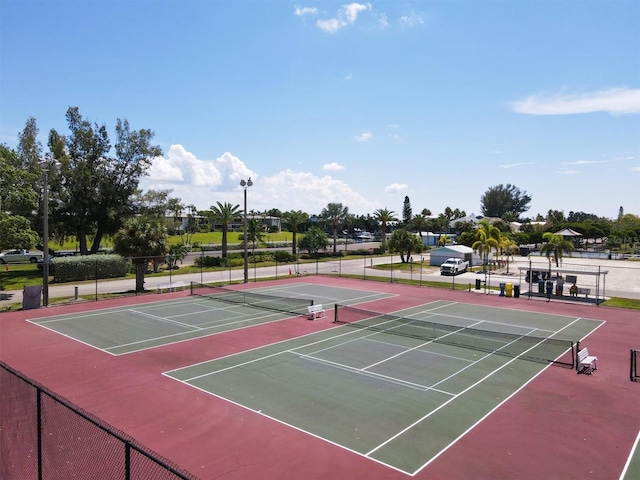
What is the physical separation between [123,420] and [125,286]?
29.1m

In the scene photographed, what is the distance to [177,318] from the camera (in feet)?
85.1

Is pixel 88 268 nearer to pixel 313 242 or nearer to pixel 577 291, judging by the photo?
pixel 313 242

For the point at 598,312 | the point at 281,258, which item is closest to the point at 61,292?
the point at 281,258

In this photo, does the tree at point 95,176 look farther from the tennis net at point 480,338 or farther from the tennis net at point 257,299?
the tennis net at point 480,338

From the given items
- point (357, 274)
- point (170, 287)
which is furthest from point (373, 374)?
point (357, 274)

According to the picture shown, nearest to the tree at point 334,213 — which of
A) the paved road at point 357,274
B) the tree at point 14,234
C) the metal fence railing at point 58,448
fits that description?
the paved road at point 357,274

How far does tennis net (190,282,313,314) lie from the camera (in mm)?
29141

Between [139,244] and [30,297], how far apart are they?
Answer: 8696 millimetres

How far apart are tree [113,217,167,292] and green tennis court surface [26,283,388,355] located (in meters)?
4.58

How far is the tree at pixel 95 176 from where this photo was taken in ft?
173

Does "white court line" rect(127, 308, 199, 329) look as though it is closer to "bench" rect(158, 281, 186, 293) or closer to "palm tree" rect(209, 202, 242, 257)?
"bench" rect(158, 281, 186, 293)

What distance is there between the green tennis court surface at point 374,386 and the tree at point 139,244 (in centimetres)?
1859

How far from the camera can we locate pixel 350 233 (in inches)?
6142

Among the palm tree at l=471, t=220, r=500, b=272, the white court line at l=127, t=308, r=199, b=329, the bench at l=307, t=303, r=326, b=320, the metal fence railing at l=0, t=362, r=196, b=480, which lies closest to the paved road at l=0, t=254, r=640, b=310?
the palm tree at l=471, t=220, r=500, b=272
